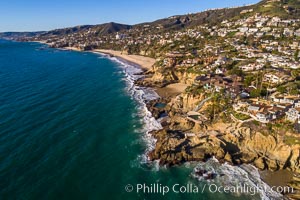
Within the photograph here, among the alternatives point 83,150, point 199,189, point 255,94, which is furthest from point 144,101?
point 199,189

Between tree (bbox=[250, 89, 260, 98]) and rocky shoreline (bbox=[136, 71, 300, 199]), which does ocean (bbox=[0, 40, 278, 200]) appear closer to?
rocky shoreline (bbox=[136, 71, 300, 199])

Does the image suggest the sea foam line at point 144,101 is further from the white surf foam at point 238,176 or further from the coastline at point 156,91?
the white surf foam at point 238,176

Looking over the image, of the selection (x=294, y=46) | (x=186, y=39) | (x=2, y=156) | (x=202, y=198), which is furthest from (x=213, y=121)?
(x=186, y=39)

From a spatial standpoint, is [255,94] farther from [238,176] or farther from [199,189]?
[199,189]

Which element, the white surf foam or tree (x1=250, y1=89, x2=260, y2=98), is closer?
the white surf foam

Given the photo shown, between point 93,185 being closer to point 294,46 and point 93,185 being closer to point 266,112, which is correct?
point 266,112

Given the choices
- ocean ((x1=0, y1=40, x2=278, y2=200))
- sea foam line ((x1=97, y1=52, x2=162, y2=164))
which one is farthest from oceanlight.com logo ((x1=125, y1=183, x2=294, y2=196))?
sea foam line ((x1=97, y1=52, x2=162, y2=164))

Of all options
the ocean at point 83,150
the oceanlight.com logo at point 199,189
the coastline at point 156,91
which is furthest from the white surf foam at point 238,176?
the coastline at point 156,91
